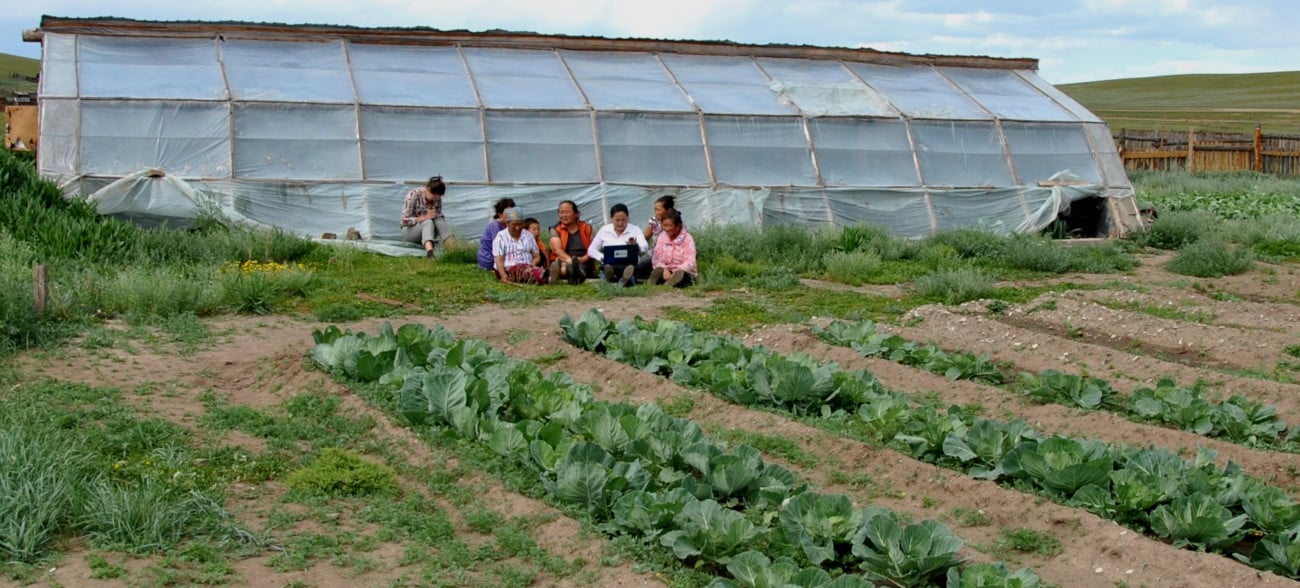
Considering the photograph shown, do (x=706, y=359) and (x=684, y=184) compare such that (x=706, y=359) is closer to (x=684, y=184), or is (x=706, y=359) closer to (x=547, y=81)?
(x=684, y=184)

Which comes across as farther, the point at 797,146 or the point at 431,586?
the point at 797,146

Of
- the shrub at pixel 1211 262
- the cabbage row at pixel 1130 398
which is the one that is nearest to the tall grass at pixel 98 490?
the cabbage row at pixel 1130 398

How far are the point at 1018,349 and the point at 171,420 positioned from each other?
5908mm

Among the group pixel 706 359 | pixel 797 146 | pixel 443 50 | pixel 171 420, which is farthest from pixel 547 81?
pixel 171 420

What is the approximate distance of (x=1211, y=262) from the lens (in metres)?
14.5

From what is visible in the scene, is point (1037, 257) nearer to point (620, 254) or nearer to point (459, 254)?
point (620, 254)

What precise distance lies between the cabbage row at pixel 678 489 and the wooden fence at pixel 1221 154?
86.7ft

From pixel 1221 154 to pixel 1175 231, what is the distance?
1558 centimetres

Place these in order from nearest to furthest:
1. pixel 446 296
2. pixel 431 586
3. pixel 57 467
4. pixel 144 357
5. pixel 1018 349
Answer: pixel 431 586, pixel 57 467, pixel 144 357, pixel 1018 349, pixel 446 296

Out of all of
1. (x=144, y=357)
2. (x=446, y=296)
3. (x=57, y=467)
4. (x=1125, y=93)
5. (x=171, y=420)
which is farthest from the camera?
(x=1125, y=93)

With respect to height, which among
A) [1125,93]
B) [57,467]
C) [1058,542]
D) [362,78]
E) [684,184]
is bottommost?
[1058,542]

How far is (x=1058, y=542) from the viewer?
555 cm

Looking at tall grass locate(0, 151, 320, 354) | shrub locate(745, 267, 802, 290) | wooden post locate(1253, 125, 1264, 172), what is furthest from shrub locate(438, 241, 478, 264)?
wooden post locate(1253, 125, 1264, 172)

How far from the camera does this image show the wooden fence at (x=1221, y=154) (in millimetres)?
30016
